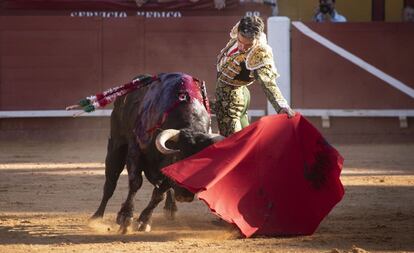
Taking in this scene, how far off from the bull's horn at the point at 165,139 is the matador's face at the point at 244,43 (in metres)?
0.57

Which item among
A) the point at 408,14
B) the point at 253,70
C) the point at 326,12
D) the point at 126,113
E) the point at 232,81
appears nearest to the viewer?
the point at 253,70

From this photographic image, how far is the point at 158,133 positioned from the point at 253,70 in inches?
22.3

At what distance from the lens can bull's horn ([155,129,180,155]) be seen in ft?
15.6

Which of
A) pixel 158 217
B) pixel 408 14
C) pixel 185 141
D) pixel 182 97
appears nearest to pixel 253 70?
pixel 182 97

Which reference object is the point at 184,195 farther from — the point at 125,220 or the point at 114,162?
the point at 114,162

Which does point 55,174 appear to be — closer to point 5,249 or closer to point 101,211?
point 101,211

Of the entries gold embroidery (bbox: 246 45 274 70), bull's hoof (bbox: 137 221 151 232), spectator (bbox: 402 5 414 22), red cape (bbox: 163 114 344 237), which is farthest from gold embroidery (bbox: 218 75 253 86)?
spectator (bbox: 402 5 414 22)

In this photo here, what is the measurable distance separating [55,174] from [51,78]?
9.95ft

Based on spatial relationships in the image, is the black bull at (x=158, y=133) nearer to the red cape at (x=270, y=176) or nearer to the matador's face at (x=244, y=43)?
the red cape at (x=270, y=176)

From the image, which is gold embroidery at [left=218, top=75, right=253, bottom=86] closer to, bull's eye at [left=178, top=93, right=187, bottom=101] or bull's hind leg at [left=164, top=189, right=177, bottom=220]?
bull's eye at [left=178, top=93, right=187, bottom=101]

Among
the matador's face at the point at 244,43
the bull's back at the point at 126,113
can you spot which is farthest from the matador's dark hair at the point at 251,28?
the bull's back at the point at 126,113

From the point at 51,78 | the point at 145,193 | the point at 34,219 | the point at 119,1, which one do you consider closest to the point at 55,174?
the point at 145,193

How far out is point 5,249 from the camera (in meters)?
4.48

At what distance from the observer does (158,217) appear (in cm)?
575
